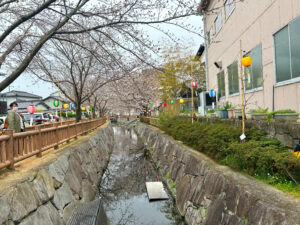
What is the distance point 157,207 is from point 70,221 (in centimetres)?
376

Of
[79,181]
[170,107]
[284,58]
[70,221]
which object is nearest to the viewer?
[70,221]

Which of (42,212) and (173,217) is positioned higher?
(42,212)

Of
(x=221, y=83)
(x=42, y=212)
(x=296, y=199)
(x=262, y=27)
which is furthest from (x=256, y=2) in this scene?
(x=42, y=212)

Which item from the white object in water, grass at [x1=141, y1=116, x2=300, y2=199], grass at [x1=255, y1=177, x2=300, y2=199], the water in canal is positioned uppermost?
grass at [x1=141, y1=116, x2=300, y2=199]

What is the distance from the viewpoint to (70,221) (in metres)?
5.66

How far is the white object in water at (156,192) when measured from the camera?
29.9ft

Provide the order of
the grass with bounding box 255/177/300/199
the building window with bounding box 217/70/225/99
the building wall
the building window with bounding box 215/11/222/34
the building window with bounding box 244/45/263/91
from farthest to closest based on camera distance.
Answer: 1. the building window with bounding box 217/70/225/99
2. the building window with bounding box 215/11/222/34
3. the building window with bounding box 244/45/263/91
4. the building wall
5. the grass with bounding box 255/177/300/199

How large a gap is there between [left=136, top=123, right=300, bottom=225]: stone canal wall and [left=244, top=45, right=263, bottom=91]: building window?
4230 millimetres

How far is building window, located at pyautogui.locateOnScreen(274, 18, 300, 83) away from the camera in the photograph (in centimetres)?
668

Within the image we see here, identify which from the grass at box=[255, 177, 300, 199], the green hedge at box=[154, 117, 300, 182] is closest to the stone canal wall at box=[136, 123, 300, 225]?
the grass at box=[255, 177, 300, 199]

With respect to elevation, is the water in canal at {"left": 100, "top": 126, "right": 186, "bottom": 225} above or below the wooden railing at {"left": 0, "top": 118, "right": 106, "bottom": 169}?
below

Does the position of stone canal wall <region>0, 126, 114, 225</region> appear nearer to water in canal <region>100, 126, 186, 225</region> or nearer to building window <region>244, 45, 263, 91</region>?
water in canal <region>100, 126, 186, 225</region>

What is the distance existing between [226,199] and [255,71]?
6.86m

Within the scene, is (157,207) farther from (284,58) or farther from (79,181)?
(284,58)
